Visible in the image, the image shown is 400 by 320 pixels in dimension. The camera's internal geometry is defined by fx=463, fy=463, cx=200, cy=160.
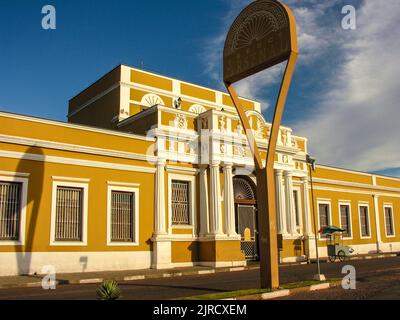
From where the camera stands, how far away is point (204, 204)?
22328 millimetres

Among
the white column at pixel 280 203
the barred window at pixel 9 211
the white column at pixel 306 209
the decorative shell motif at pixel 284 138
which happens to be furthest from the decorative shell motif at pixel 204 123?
the barred window at pixel 9 211

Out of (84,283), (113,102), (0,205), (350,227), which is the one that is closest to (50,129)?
(0,205)

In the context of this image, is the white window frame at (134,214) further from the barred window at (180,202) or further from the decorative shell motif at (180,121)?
the decorative shell motif at (180,121)

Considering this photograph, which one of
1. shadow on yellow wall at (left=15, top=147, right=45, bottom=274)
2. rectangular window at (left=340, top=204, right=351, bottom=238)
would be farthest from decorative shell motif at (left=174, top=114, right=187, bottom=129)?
rectangular window at (left=340, top=204, right=351, bottom=238)

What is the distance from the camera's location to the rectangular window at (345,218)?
32.0m

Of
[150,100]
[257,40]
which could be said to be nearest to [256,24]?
[257,40]

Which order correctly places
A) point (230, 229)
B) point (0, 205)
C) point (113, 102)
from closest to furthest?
point (0, 205)
point (230, 229)
point (113, 102)

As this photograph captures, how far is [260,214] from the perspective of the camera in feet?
38.5

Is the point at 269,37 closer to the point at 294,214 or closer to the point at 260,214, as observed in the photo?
the point at 260,214

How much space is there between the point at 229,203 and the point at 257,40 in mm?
11328

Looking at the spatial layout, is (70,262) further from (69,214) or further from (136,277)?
(136,277)

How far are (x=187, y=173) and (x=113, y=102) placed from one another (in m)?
7.47

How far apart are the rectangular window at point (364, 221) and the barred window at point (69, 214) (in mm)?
22221

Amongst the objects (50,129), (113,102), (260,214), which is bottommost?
(260,214)
